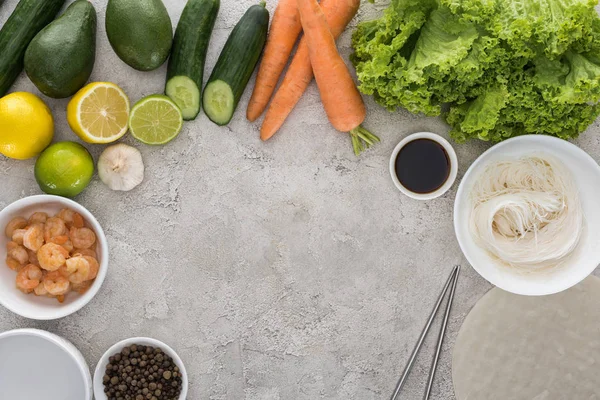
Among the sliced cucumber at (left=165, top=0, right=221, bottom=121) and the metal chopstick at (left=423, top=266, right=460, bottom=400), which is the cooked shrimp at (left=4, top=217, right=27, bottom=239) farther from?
the metal chopstick at (left=423, top=266, right=460, bottom=400)

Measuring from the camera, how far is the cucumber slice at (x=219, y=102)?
5.59 ft

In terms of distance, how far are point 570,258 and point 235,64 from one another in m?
1.08

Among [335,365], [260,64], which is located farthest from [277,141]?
[335,365]

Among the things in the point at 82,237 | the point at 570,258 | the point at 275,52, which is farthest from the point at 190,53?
the point at 570,258

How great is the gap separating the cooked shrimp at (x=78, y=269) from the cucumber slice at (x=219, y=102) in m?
0.53

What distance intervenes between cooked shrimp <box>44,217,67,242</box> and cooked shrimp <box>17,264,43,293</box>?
0.09 meters

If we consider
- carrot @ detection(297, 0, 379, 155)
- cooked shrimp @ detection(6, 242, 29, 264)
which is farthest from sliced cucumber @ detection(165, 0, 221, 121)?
cooked shrimp @ detection(6, 242, 29, 264)

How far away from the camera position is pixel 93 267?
165 cm

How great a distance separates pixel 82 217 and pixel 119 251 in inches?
6.3

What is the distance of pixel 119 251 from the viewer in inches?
70.3

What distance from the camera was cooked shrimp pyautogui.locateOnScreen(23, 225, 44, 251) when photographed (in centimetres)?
160

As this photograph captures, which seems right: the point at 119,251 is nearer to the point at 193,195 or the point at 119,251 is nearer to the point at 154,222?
the point at 154,222

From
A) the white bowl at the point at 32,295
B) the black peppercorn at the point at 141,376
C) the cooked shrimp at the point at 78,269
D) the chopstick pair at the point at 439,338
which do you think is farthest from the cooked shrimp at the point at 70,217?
the chopstick pair at the point at 439,338

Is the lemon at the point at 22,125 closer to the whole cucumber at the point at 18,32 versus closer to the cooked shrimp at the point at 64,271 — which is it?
the whole cucumber at the point at 18,32
